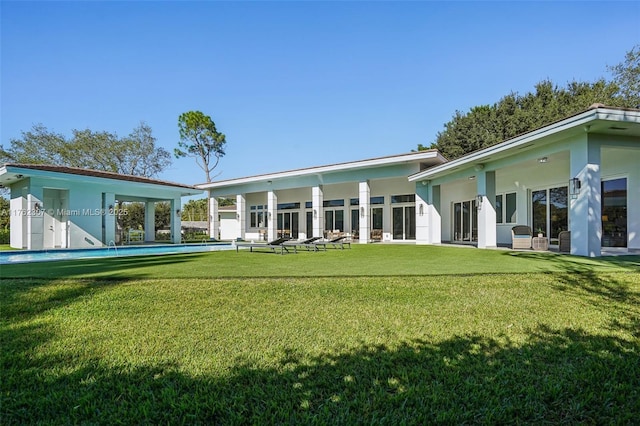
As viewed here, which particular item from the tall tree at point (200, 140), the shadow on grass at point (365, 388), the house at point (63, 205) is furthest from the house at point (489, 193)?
the tall tree at point (200, 140)

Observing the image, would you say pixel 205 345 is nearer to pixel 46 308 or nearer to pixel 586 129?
pixel 46 308

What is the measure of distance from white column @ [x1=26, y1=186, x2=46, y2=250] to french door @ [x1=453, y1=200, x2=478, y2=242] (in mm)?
21164

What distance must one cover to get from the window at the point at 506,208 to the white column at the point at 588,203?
6.46m

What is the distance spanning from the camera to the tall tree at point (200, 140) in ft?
125

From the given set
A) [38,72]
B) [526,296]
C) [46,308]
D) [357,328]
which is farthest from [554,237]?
[38,72]

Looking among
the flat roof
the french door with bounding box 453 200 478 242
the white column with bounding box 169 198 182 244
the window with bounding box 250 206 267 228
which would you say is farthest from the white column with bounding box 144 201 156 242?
the french door with bounding box 453 200 478 242

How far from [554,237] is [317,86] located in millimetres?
14252

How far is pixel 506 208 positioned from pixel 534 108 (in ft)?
53.8

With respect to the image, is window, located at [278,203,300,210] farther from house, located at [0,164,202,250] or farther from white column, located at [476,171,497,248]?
white column, located at [476,171,497,248]

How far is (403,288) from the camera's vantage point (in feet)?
19.3

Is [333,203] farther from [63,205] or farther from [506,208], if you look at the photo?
[63,205]

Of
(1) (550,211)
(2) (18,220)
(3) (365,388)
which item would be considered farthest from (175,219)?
(3) (365,388)

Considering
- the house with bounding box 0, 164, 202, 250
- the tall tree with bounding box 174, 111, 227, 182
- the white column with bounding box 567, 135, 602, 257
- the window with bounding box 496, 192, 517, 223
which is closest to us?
the white column with bounding box 567, 135, 602, 257

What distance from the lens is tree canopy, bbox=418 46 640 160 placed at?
23.0 m
